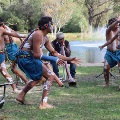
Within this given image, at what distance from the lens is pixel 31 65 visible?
6.34 meters

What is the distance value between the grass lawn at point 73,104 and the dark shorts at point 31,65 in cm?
55

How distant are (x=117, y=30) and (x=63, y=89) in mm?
1844

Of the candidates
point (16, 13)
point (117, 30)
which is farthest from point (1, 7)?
point (117, 30)

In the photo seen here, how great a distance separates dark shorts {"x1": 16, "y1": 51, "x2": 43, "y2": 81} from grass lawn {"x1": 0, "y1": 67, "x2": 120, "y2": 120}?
1.81 ft

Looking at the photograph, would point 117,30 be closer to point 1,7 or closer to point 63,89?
point 63,89

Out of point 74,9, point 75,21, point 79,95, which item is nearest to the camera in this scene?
point 79,95

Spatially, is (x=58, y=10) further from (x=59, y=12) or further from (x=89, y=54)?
(x=89, y=54)

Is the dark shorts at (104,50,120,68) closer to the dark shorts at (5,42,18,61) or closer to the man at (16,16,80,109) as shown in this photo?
the dark shorts at (5,42,18,61)

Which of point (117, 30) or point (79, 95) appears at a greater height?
point (117, 30)

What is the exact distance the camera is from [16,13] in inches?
2130

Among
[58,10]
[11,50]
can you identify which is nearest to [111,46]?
[11,50]

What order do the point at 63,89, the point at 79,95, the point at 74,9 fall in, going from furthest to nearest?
the point at 74,9 → the point at 63,89 → the point at 79,95

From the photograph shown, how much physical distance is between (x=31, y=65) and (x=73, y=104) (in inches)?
41.3

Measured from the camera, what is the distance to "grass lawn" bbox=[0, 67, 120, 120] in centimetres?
565
